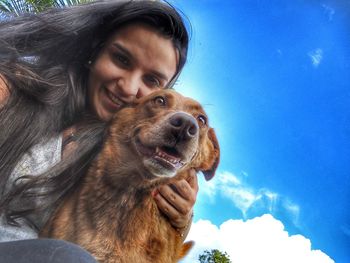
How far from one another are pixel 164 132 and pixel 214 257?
0.66 m

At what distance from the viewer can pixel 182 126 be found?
1678 mm

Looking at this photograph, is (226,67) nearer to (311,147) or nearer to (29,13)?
(311,147)

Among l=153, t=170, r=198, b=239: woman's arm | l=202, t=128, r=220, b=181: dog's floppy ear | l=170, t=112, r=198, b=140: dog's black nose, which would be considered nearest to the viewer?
l=170, t=112, r=198, b=140: dog's black nose

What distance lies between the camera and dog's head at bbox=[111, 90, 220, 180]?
1666 millimetres

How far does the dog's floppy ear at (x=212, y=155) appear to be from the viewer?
1.89 meters

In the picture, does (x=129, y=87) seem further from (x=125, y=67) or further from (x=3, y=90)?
(x=3, y=90)

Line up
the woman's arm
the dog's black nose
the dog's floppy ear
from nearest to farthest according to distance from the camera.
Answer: the dog's black nose, the woman's arm, the dog's floppy ear

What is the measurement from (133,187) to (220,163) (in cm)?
43

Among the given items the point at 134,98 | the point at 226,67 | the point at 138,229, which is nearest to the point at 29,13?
the point at 134,98

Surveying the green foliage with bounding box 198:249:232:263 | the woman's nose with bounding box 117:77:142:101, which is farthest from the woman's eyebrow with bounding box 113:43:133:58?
the green foliage with bounding box 198:249:232:263

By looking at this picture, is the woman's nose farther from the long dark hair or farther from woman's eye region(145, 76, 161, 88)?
the long dark hair

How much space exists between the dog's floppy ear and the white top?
0.65 m

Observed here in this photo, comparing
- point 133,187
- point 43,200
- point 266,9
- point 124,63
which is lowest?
point 43,200

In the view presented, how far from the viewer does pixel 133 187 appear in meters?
1.76
